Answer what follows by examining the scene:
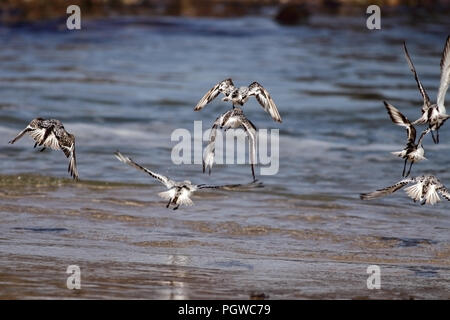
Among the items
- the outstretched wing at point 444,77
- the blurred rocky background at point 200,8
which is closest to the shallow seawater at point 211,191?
the outstretched wing at point 444,77

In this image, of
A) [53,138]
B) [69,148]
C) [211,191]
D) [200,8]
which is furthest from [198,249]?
[200,8]

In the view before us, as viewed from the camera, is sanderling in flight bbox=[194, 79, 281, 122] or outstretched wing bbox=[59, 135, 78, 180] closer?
sanderling in flight bbox=[194, 79, 281, 122]

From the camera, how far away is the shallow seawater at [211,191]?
678cm

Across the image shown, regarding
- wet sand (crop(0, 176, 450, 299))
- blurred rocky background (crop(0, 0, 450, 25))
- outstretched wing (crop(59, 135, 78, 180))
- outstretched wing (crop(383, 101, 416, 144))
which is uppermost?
blurred rocky background (crop(0, 0, 450, 25))

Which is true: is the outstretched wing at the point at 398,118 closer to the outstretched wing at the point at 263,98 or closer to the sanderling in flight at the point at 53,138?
the outstretched wing at the point at 263,98

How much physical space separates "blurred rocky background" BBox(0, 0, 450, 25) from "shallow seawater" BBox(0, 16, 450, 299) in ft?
17.1

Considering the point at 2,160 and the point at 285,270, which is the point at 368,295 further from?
the point at 2,160

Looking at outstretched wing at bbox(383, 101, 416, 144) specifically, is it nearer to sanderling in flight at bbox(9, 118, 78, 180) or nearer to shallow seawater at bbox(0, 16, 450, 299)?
shallow seawater at bbox(0, 16, 450, 299)

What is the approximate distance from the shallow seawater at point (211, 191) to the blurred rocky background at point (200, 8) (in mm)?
5224

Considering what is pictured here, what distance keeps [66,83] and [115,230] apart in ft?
31.6

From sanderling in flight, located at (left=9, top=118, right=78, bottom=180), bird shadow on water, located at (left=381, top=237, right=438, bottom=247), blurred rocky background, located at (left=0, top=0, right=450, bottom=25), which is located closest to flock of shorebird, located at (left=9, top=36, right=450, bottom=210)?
sanderling in flight, located at (left=9, top=118, right=78, bottom=180)

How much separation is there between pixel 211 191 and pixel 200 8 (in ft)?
67.0

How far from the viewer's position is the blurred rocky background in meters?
26.9
